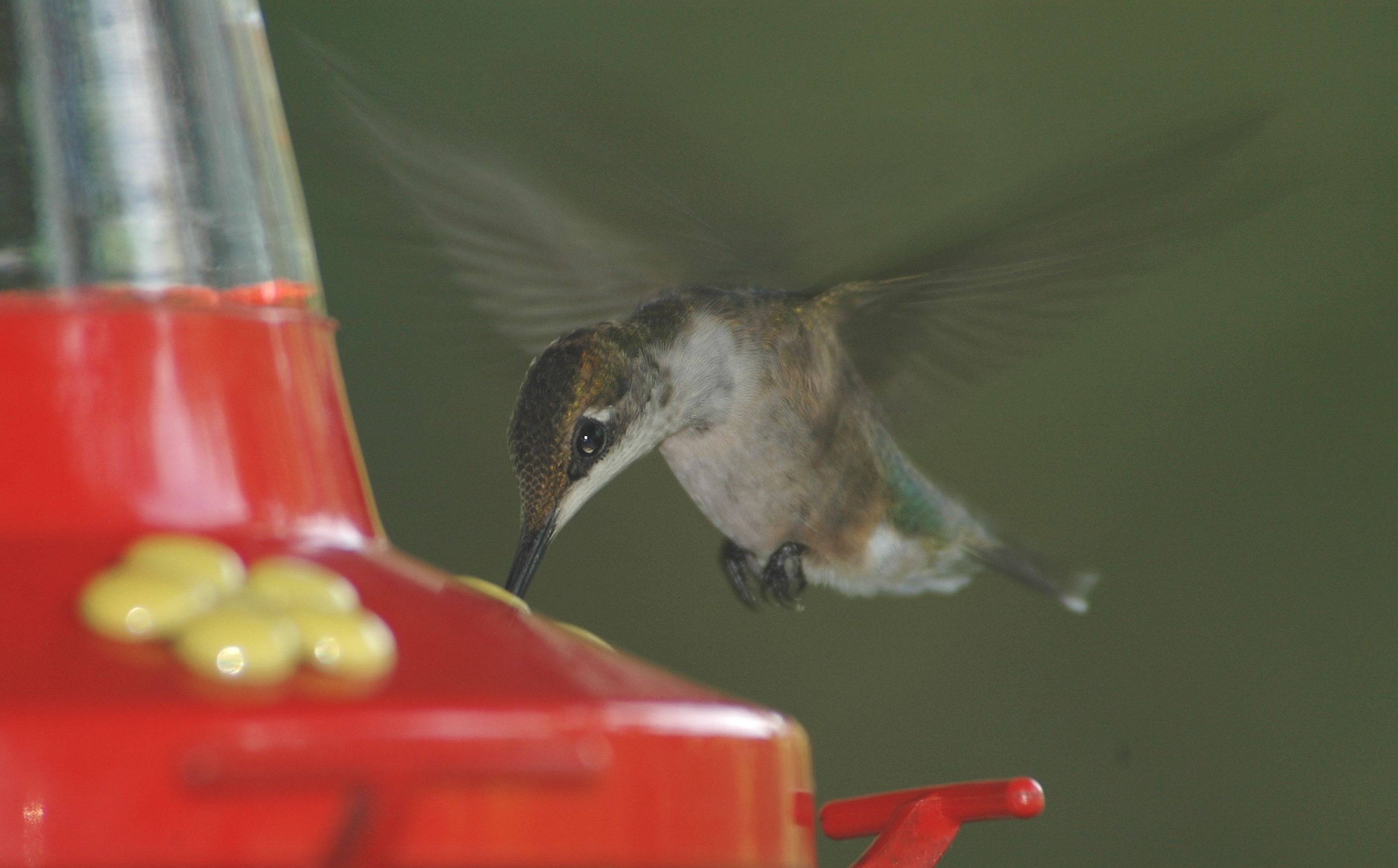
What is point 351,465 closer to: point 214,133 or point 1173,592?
point 214,133

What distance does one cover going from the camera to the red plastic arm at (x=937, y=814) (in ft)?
2.79

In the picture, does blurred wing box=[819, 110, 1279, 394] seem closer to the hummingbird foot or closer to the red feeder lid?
the hummingbird foot

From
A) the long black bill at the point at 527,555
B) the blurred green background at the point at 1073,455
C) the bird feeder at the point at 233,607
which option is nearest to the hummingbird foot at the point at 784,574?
the long black bill at the point at 527,555

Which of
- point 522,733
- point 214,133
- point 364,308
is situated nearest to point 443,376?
point 364,308

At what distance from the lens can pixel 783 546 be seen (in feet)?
6.04

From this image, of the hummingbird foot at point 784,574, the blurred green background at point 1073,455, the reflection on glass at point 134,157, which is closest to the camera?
the reflection on glass at point 134,157

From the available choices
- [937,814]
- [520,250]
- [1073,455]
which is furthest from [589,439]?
[1073,455]

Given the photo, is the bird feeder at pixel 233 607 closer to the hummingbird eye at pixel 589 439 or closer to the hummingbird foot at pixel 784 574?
the hummingbird eye at pixel 589 439

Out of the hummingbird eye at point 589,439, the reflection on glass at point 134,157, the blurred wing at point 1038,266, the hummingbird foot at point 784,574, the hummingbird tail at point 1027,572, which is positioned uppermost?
the reflection on glass at point 134,157

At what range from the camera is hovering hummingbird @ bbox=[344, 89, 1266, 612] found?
1519mm

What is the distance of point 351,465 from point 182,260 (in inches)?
5.9

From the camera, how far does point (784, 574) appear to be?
72.9 inches

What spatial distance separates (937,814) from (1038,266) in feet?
2.65

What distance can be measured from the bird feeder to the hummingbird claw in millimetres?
844
